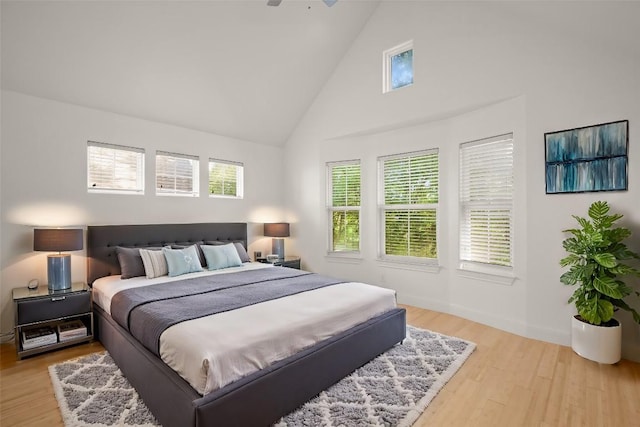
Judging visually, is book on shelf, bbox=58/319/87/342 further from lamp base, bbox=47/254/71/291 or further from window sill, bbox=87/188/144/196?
window sill, bbox=87/188/144/196

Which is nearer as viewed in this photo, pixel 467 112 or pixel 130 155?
pixel 467 112

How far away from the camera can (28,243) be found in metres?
3.31

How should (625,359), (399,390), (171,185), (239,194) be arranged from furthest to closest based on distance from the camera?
1. (239,194)
2. (171,185)
3. (625,359)
4. (399,390)

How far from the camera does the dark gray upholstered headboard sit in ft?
11.9

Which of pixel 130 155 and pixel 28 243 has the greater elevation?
pixel 130 155

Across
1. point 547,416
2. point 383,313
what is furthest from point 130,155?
point 547,416

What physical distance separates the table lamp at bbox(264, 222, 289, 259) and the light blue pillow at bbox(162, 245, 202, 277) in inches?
60.3

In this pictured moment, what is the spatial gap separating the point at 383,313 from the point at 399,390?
71cm

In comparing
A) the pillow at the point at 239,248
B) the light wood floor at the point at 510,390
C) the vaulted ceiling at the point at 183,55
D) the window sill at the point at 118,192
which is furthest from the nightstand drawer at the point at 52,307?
the vaulted ceiling at the point at 183,55

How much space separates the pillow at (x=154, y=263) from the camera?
140 inches

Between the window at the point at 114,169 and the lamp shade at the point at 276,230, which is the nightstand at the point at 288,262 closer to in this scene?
the lamp shade at the point at 276,230

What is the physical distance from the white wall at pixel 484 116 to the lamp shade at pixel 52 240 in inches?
135

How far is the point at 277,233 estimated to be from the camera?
5238 mm

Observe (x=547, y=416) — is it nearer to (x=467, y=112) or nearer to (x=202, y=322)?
(x=202, y=322)
